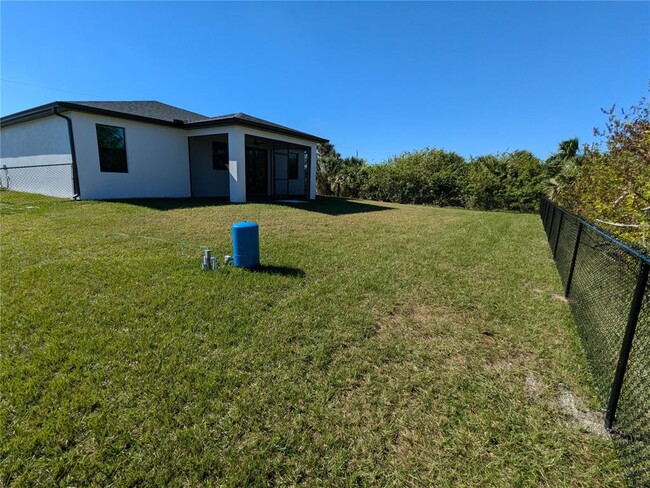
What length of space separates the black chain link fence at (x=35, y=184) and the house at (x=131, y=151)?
0.14ft

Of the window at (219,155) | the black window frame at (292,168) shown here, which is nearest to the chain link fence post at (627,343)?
the window at (219,155)

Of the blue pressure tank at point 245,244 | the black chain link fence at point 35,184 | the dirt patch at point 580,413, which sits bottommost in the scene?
the dirt patch at point 580,413

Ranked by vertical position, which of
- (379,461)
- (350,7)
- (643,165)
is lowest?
(379,461)

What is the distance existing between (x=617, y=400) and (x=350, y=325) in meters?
2.10

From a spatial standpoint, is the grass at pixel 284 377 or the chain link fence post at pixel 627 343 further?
the chain link fence post at pixel 627 343

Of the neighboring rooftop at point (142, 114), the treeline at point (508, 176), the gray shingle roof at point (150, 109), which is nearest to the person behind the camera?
the treeline at point (508, 176)

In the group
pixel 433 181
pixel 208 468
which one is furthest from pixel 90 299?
pixel 433 181

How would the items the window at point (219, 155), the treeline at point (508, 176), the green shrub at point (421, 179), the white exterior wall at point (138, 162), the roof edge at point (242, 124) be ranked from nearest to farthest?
the treeline at point (508, 176)
the white exterior wall at point (138, 162)
the roof edge at point (242, 124)
the window at point (219, 155)
the green shrub at point (421, 179)

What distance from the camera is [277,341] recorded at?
289 cm

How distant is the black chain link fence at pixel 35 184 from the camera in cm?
1132

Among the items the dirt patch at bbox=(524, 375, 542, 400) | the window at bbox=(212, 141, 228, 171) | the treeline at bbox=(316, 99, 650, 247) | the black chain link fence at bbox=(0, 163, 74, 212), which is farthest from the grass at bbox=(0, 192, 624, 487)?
the window at bbox=(212, 141, 228, 171)

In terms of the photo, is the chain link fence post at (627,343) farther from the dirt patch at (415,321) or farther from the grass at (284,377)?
the dirt patch at (415,321)

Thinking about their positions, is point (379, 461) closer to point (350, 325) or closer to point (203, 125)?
point (350, 325)

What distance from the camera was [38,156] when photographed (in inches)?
523
